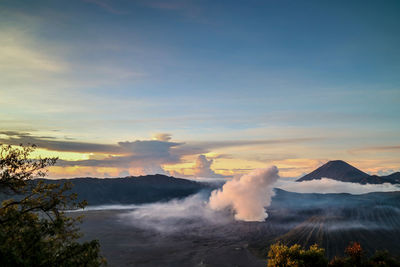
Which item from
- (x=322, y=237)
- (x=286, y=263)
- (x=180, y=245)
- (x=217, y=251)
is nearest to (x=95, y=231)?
(x=180, y=245)

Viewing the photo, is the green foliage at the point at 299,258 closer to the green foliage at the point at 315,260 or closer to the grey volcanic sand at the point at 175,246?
the green foliage at the point at 315,260

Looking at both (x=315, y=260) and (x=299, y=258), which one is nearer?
(x=315, y=260)

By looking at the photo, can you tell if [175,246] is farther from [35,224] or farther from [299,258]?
[35,224]

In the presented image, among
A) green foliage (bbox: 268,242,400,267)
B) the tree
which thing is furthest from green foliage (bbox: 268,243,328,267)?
the tree

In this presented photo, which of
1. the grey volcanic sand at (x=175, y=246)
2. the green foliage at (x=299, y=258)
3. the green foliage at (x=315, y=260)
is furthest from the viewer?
the grey volcanic sand at (x=175, y=246)

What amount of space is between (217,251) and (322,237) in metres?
39.4

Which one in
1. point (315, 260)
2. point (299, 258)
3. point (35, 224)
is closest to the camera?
point (35, 224)

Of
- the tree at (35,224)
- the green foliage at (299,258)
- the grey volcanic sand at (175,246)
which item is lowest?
the grey volcanic sand at (175,246)

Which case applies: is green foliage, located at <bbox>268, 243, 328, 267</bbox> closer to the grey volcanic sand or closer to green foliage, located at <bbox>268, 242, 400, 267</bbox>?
green foliage, located at <bbox>268, 242, 400, 267</bbox>

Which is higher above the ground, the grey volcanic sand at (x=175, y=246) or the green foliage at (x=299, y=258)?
the green foliage at (x=299, y=258)

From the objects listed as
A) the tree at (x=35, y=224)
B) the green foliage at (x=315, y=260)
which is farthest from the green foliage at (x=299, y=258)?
the tree at (x=35, y=224)

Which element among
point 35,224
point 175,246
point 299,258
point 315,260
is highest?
point 35,224

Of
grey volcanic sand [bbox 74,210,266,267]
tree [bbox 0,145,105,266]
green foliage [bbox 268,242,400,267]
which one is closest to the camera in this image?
tree [bbox 0,145,105,266]

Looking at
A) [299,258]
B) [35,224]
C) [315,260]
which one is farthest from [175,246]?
[35,224]
